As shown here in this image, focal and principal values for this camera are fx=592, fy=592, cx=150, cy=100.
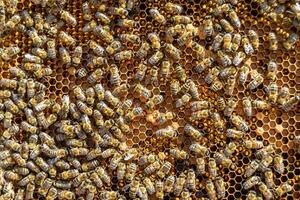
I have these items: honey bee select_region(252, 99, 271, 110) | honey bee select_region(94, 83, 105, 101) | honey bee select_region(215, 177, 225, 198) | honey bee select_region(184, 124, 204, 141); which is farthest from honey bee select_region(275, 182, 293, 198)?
honey bee select_region(94, 83, 105, 101)

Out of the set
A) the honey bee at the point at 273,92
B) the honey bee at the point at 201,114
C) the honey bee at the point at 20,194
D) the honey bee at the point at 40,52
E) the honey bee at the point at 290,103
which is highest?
the honey bee at the point at 40,52

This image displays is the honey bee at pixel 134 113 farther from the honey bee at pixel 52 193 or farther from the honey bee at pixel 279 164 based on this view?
the honey bee at pixel 279 164

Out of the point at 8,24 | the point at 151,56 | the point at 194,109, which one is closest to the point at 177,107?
the point at 194,109

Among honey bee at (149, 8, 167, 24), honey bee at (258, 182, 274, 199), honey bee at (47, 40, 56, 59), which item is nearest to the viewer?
honey bee at (258, 182, 274, 199)

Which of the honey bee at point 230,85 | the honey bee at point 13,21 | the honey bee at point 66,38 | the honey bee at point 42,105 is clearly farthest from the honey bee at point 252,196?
the honey bee at point 13,21

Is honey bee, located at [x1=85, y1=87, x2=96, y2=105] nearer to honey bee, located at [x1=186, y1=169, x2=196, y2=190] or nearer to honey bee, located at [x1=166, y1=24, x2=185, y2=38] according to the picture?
honey bee, located at [x1=166, y1=24, x2=185, y2=38]

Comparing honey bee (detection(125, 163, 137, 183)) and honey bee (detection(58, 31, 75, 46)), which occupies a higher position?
honey bee (detection(58, 31, 75, 46))
